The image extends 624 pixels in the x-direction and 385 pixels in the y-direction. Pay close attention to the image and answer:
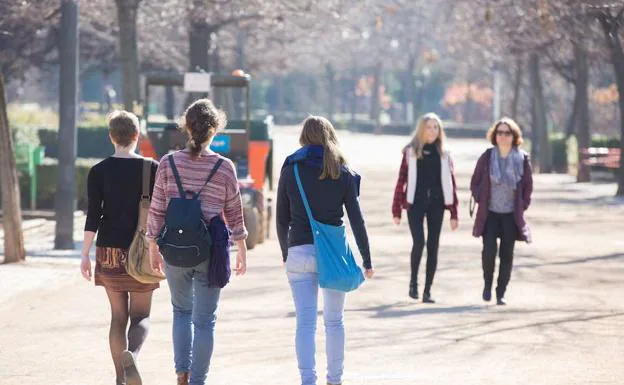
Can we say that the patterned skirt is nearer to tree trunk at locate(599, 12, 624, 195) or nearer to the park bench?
tree trunk at locate(599, 12, 624, 195)

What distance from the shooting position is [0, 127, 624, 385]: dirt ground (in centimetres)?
1017

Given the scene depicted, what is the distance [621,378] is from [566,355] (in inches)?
43.0

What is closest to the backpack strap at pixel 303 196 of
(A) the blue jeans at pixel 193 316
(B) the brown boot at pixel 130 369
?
(A) the blue jeans at pixel 193 316

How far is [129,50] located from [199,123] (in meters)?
18.4

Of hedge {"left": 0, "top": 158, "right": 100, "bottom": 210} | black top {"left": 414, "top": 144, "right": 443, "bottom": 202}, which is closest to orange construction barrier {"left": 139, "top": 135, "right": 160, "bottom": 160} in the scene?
hedge {"left": 0, "top": 158, "right": 100, "bottom": 210}

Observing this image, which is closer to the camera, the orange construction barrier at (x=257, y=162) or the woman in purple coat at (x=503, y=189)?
the woman in purple coat at (x=503, y=189)

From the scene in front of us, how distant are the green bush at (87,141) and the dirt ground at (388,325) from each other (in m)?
20.4

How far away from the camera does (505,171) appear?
1399cm

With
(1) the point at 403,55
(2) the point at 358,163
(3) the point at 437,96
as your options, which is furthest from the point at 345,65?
(2) the point at 358,163

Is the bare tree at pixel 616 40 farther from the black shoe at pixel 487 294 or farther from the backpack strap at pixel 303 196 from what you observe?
the backpack strap at pixel 303 196

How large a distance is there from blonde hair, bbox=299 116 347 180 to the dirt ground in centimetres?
175

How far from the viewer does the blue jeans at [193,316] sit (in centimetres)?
843

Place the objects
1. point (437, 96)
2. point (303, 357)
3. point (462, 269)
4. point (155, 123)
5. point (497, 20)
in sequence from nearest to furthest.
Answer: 1. point (303, 357)
2. point (462, 269)
3. point (155, 123)
4. point (497, 20)
5. point (437, 96)

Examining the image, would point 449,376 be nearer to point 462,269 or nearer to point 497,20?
point 462,269
